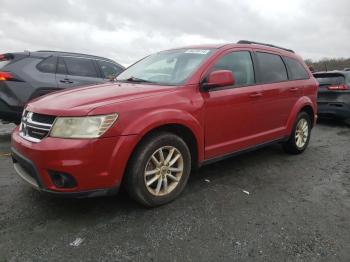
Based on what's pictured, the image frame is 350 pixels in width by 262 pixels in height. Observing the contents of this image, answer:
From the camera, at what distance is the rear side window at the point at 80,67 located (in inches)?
288

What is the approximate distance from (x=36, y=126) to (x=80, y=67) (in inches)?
178

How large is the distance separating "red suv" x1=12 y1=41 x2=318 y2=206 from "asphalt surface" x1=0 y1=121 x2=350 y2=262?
1.05 feet

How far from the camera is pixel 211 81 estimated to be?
3.84m

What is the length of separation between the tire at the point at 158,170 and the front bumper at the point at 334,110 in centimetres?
619

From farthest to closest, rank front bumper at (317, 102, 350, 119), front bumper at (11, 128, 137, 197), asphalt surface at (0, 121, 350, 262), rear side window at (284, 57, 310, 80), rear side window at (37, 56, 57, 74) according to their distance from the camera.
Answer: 1. front bumper at (317, 102, 350, 119)
2. rear side window at (37, 56, 57, 74)
3. rear side window at (284, 57, 310, 80)
4. front bumper at (11, 128, 137, 197)
5. asphalt surface at (0, 121, 350, 262)

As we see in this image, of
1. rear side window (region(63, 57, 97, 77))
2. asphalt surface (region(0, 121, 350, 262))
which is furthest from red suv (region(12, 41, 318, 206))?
rear side window (region(63, 57, 97, 77))

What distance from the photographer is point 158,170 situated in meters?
3.56

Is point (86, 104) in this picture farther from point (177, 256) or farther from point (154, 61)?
point (154, 61)

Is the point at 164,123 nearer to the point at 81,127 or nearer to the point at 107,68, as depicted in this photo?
the point at 81,127

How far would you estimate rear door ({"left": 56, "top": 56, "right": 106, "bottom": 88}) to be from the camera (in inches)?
278

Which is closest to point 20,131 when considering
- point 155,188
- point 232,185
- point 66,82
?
point 155,188

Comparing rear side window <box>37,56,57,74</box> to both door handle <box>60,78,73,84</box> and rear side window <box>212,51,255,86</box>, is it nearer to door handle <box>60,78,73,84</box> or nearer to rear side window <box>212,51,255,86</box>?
door handle <box>60,78,73,84</box>

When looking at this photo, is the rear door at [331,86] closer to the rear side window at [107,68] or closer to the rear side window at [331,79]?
the rear side window at [331,79]

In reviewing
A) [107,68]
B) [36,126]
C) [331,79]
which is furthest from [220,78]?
[331,79]
